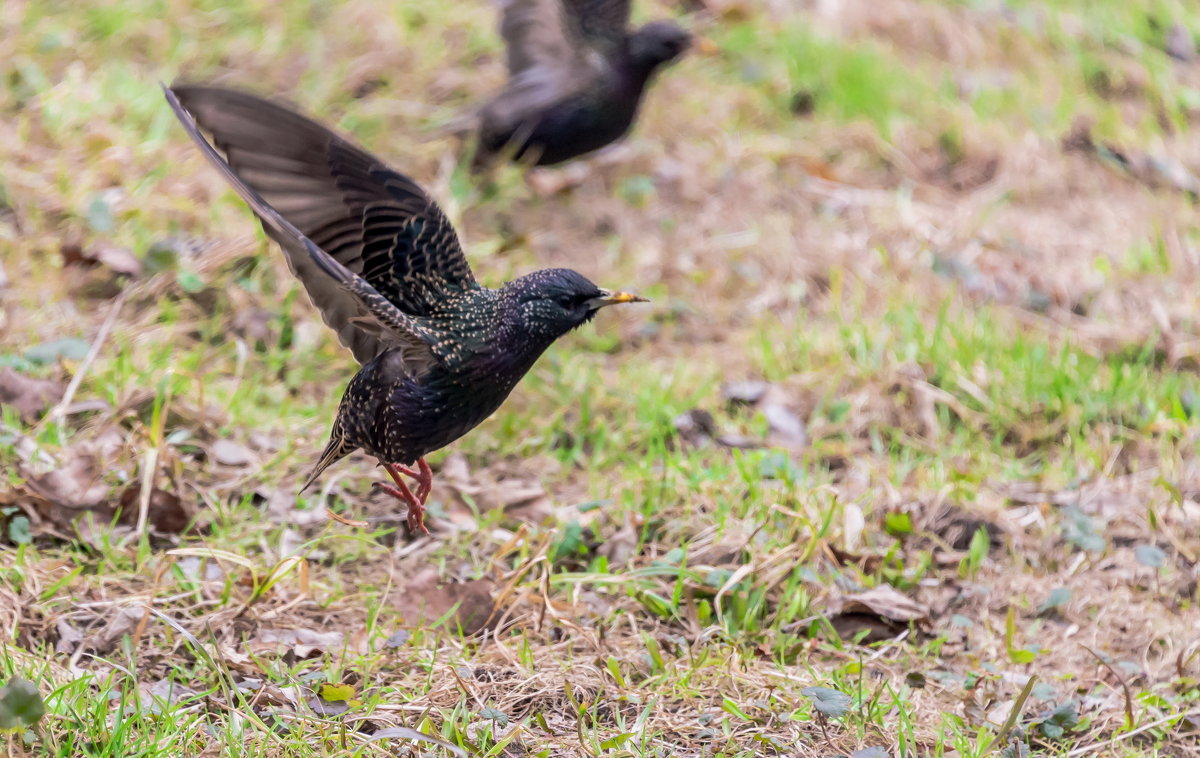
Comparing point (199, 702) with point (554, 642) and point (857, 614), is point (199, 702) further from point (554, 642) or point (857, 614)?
point (857, 614)

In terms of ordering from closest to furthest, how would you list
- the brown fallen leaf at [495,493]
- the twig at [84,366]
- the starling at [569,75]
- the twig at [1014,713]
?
1. the twig at [1014,713]
2. the twig at [84,366]
3. the brown fallen leaf at [495,493]
4. the starling at [569,75]

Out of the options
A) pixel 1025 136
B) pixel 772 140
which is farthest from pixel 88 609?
pixel 1025 136

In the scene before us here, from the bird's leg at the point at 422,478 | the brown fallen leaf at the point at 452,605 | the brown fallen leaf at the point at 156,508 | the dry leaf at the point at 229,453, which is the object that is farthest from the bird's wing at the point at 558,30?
the brown fallen leaf at the point at 452,605

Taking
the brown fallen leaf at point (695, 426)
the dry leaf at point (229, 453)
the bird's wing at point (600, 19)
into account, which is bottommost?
the brown fallen leaf at point (695, 426)

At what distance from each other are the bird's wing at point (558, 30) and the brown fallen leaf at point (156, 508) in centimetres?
308

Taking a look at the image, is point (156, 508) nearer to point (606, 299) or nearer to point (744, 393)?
point (606, 299)

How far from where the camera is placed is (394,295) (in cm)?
317

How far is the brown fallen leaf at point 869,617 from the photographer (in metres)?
3.17

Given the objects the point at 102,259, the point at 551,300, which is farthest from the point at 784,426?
the point at 102,259

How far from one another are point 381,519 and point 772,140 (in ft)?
10.7

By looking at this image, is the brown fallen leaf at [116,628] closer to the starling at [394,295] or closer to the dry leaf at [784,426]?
the starling at [394,295]

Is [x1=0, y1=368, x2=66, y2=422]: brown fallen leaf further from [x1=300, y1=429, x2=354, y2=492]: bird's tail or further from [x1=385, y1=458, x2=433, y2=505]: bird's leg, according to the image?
[x1=385, y1=458, x2=433, y2=505]: bird's leg

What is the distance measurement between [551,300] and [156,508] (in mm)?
1169

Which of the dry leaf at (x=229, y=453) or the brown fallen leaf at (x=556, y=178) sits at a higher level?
the dry leaf at (x=229, y=453)
